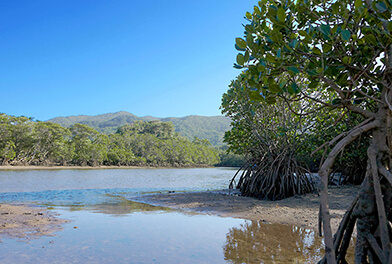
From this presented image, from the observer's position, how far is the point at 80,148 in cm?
4250

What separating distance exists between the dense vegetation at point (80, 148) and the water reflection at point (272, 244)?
3422 cm

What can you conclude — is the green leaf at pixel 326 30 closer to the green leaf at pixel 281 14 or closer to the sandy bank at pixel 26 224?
the green leaf at pixel 281 14

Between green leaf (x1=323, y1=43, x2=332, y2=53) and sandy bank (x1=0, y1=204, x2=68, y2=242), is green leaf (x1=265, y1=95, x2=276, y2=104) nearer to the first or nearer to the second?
green leaf (x1=323, y1=43, x2=332, y2=53)

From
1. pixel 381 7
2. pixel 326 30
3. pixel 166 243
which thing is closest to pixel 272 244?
pixel 166 243

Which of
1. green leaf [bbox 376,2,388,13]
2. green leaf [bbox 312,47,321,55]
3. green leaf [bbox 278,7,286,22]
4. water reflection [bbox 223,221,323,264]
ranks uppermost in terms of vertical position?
green leaf [bbox 278,7,286,22]

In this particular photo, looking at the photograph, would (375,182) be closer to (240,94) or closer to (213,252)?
(213,252)

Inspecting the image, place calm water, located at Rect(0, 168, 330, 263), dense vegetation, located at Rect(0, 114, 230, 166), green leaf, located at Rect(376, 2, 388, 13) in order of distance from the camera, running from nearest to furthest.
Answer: green leaf, located at Rect(376, 2, 388, 13) → calm water, located at Rect(0, 168, 330, 263) → dense vegetation, located at Rect(0, 114, 230, 166)

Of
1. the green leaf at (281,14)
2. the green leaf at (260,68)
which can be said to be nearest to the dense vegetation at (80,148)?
the green leaf at (260,68)

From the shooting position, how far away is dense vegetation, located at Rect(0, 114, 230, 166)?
111ft

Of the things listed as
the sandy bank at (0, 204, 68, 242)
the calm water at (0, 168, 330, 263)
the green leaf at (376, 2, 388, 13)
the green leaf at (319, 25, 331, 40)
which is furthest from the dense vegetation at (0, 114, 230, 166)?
the green leaf at (376, 2, 388, 13)

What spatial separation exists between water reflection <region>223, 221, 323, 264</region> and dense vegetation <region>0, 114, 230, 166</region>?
34221 millimetres

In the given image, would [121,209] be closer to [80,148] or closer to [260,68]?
[260,68]

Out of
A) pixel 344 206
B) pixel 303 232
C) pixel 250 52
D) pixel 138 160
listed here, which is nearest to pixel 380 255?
pixel 250 52

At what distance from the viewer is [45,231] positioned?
5.05 m
